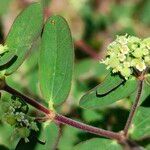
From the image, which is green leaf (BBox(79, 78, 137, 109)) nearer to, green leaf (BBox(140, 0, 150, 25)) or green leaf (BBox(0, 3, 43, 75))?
green leaf (BBox(0, 3, 43, 75))

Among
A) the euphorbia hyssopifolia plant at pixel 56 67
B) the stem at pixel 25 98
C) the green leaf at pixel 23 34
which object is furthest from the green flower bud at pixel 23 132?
the green leaf at pixel 23 34

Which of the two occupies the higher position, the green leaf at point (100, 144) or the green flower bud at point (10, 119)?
the green flower bud at point (10, 119)

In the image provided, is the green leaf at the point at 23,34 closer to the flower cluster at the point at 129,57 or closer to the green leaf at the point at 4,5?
the flower cluster at the point at 129,57

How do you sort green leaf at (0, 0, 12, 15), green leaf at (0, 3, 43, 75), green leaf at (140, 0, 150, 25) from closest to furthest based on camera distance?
1. green leaf at (0, 3, 43, 75)
2. green leaf at (0, 0, 12, 15)
3. green leaf at (140, 0, 150, 25)

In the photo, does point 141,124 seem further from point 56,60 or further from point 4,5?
point 4,5

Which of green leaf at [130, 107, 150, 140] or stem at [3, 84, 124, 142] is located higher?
stem at [3, 84, 124, 142]

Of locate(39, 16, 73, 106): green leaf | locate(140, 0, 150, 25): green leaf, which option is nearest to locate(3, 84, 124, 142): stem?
locate(39, 16, 73, 106): green leaf

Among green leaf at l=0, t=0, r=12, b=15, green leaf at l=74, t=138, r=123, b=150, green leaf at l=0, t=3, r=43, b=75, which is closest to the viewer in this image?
green leaf at l=0, t=3, r=43, b=75

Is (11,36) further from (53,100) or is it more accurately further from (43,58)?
(53,100)

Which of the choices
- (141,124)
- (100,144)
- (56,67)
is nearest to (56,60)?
(56,67)
